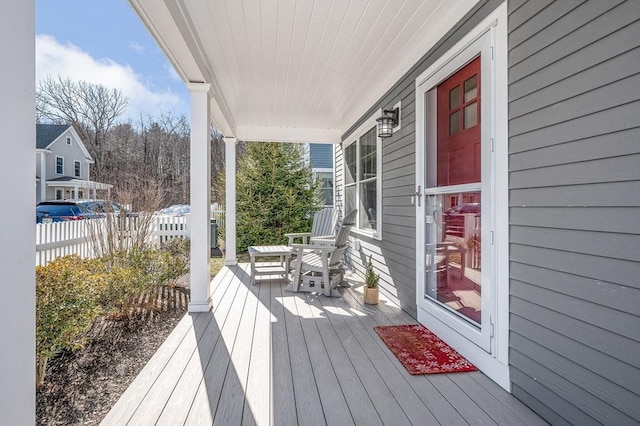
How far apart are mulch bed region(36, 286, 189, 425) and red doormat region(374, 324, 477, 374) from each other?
1.87 m

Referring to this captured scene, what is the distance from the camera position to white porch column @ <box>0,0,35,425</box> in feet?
2.94

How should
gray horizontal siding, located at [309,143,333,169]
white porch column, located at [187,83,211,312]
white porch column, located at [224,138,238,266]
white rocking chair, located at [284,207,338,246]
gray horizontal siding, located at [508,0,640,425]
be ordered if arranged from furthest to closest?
gray horizontal siding, located at [309,143,333,169]
white porch column, located at [224,138,238,266]
white rocking chair, located at [284,207,338,246]
white porch column, located at [187,83,211,312]
gray horizontal siding, located at [508,0,640,425]

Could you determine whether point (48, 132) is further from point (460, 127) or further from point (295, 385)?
point (460, 127)

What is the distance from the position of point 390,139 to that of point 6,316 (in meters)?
3.65

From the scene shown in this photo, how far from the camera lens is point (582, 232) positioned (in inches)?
58.0

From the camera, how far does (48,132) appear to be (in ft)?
49.2

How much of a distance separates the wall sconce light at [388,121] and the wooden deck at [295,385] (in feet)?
6.95

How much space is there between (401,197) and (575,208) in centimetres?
211

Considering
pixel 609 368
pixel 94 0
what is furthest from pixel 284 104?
pixel 94 0

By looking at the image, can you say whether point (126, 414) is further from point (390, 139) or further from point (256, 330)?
point (390, 139)

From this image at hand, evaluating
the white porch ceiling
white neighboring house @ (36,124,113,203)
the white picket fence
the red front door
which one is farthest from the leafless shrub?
white neighboring house @ (36,124,113,203)

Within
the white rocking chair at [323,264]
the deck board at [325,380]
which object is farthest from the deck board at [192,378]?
the white rocking chair at [323,264]

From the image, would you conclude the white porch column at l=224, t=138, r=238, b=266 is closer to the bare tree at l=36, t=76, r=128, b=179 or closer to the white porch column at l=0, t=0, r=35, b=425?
the white porch column at l=0, t=0, r=35, b=425

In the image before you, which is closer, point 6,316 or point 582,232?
point 6,316
